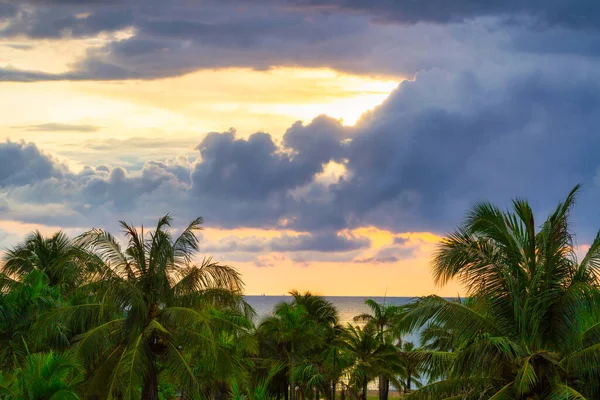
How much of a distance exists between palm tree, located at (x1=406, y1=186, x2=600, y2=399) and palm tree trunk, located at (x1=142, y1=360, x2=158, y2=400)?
9249 mm

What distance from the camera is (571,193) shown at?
23.3 metres

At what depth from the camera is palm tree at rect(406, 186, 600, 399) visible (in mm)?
21656

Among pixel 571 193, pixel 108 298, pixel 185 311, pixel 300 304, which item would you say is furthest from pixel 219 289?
pixel 300 304

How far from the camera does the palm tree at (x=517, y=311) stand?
2166 cm

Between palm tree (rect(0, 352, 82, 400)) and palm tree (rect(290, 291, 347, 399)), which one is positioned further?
palm tree (rect(290, 291, 347, 399))

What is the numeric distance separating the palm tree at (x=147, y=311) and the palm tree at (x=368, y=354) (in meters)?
21.9

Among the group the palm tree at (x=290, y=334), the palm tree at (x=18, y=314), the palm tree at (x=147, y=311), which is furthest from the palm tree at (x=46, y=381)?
the palm tree at (x=290, y=334)

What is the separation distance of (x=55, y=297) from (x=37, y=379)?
51.3 feet

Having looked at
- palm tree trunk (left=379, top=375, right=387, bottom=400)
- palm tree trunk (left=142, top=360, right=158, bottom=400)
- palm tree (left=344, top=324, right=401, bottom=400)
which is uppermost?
palm tree (left=344, top=324, right=401, bottom=400)

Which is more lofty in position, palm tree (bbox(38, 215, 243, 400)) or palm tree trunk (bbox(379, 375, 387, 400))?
palm tree (bbox(38, 215, 243, 400))

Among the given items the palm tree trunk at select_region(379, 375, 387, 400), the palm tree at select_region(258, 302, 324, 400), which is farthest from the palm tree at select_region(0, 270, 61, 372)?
the palm tree trunk at select_region(379, 375, 387, 400)

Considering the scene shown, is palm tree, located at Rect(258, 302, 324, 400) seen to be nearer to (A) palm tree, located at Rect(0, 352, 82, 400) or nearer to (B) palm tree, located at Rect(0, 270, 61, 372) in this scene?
(B) palm tree, located at Rect(0, 270, 61, 372)

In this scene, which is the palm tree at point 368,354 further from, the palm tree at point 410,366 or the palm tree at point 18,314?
the palm tree at point 18,314

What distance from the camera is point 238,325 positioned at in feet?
96.0
